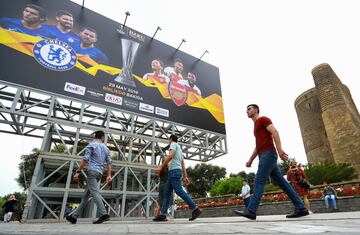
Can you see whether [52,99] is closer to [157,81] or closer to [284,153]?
[157,81]

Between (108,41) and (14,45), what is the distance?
4.30 m

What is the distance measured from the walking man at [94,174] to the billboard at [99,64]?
21.2ft

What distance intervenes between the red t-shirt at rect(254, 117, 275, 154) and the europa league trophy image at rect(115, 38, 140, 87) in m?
9.03

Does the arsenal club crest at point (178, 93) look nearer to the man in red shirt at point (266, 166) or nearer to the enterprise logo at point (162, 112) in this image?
the enterprise logo at point (162, 112)

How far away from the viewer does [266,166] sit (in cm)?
327

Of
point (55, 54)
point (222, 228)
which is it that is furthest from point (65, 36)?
point (222, 228)

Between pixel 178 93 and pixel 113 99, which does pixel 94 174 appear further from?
pixel 178 93

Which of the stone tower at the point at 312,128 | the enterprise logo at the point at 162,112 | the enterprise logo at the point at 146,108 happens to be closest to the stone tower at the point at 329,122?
the stone tower at the point at 312,128

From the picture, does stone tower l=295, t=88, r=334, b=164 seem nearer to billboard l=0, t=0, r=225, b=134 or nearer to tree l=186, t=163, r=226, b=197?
tree l=186, t=163, r=226, b=197

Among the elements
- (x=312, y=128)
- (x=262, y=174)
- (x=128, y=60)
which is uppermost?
(x=312, y=128)

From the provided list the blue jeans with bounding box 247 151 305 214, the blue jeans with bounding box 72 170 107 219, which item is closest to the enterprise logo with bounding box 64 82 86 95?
the blue jeans with bounding box 72 170 107 219

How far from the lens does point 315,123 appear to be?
34500 mm

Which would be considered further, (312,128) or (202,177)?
(202,177)

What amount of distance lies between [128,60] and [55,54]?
3590 millimetres
